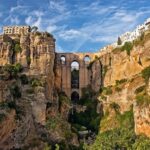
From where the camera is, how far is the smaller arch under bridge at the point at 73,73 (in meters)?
78.3

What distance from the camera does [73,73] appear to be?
267ft


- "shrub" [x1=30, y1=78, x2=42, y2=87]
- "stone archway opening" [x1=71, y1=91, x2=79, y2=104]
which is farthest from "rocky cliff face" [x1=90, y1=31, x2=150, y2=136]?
"shrub" [x1=30, y1=78, x2=42, y2=87]

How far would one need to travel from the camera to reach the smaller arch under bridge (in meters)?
78.3

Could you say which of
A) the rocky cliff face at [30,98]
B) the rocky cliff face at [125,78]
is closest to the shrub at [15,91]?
the rocky cliff face at [30,98]

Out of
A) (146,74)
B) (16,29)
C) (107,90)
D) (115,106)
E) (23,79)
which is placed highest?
(16,29)

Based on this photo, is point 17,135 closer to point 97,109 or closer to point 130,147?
point 130,147

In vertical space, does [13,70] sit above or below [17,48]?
below

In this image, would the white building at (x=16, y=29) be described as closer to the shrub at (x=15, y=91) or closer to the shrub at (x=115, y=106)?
the shrub at (x=15, y=91)

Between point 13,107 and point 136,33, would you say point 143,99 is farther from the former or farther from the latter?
point 13,107

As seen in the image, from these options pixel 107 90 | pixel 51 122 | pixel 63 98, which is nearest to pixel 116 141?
pixel 51 122

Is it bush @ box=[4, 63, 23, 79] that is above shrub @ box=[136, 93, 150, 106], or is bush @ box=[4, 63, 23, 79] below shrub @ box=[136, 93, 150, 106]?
above

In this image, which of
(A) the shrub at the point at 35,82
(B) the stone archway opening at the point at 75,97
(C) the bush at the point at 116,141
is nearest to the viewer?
(C) the bush at the point at 116,141

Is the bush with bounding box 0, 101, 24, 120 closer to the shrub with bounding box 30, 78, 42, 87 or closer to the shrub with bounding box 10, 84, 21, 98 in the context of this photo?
the shrub with bounding box 10, 84, 21, 98

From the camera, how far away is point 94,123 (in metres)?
72.4
